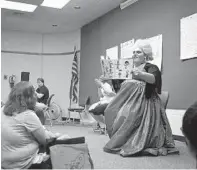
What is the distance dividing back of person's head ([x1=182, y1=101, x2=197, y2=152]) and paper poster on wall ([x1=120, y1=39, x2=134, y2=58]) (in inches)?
193

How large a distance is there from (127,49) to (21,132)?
406cm

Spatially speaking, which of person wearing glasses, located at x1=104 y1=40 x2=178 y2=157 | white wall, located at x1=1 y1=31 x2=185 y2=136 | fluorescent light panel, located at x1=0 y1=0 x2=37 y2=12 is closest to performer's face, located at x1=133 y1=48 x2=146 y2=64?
person wearing glasses, located at x1=104 y1=40 x2=178 y2=157

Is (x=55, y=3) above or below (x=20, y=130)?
above

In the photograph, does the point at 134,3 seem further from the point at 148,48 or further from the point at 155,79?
the point at 155,79

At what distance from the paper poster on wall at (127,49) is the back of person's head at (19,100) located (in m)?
3.76

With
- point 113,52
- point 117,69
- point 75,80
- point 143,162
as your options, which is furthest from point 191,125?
point 75,80

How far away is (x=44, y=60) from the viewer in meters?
9.27

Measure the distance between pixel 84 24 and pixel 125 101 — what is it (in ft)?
16.9

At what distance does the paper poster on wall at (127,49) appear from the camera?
5.68 metres

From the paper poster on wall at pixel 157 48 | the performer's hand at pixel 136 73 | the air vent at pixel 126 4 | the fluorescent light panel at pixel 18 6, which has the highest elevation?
the fluorescent light panel at pixel 18 6

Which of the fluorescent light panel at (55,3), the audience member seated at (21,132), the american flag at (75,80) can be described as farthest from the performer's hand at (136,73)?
the american flag at (75,80)

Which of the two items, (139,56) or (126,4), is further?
(126,4)

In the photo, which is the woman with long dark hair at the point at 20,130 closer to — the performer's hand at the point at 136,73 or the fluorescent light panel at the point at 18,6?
the performer's hand at the point at 136,73

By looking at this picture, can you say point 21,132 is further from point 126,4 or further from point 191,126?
point 126,4
